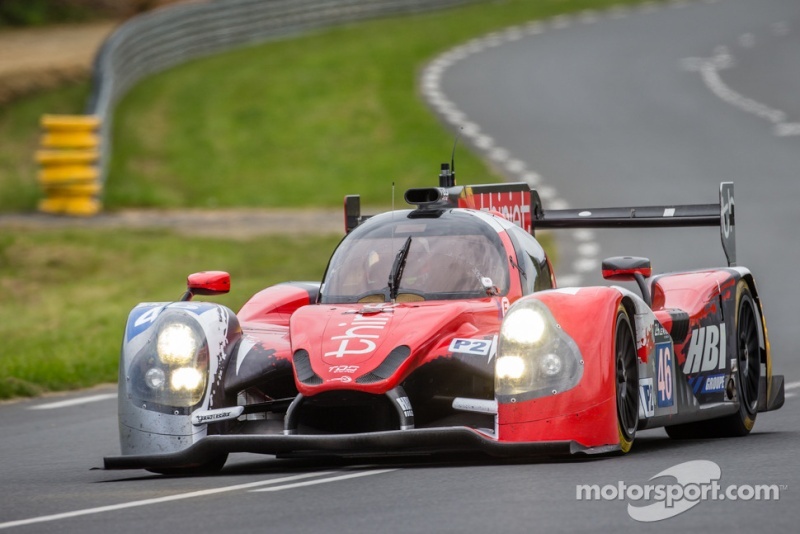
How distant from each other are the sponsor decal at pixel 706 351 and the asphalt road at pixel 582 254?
474 millimetres

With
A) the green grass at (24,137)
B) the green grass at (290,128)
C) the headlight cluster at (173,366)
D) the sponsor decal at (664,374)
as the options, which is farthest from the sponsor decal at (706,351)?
the green grass at (24,137)

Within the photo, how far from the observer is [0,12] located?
44.8 metres

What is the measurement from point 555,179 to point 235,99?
380 inches

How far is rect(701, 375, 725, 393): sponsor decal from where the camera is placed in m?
10.2

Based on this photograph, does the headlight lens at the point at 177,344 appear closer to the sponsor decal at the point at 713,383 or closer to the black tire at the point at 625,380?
the black tire at the point at 625,380

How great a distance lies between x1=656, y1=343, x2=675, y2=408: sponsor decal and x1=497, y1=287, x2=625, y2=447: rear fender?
3.14 ft

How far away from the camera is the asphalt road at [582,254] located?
7039 millimetres

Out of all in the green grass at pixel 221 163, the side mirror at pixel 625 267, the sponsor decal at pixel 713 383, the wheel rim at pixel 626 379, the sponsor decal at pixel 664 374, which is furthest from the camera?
the green grass at pixel 221 163

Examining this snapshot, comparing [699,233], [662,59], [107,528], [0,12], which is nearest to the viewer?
[107,528]

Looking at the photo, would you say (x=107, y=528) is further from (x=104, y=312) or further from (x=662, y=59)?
(x=662, y=59)

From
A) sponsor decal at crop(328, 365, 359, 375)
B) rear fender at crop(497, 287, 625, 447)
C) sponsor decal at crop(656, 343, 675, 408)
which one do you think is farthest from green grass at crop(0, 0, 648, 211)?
sponsor decal at crop(328, 365, 359, 375)

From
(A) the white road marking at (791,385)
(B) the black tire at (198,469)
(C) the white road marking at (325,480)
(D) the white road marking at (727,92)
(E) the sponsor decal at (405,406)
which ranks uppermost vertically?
(D) the white road marking at (727,92)

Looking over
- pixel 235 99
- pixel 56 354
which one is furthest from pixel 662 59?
pixel 56 354

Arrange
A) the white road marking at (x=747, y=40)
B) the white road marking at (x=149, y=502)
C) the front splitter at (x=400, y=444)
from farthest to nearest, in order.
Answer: the white road marking at (x=747, y=40) → the front splitter at (x=400, y=444) → the white road marking at (x=149, y=502)
